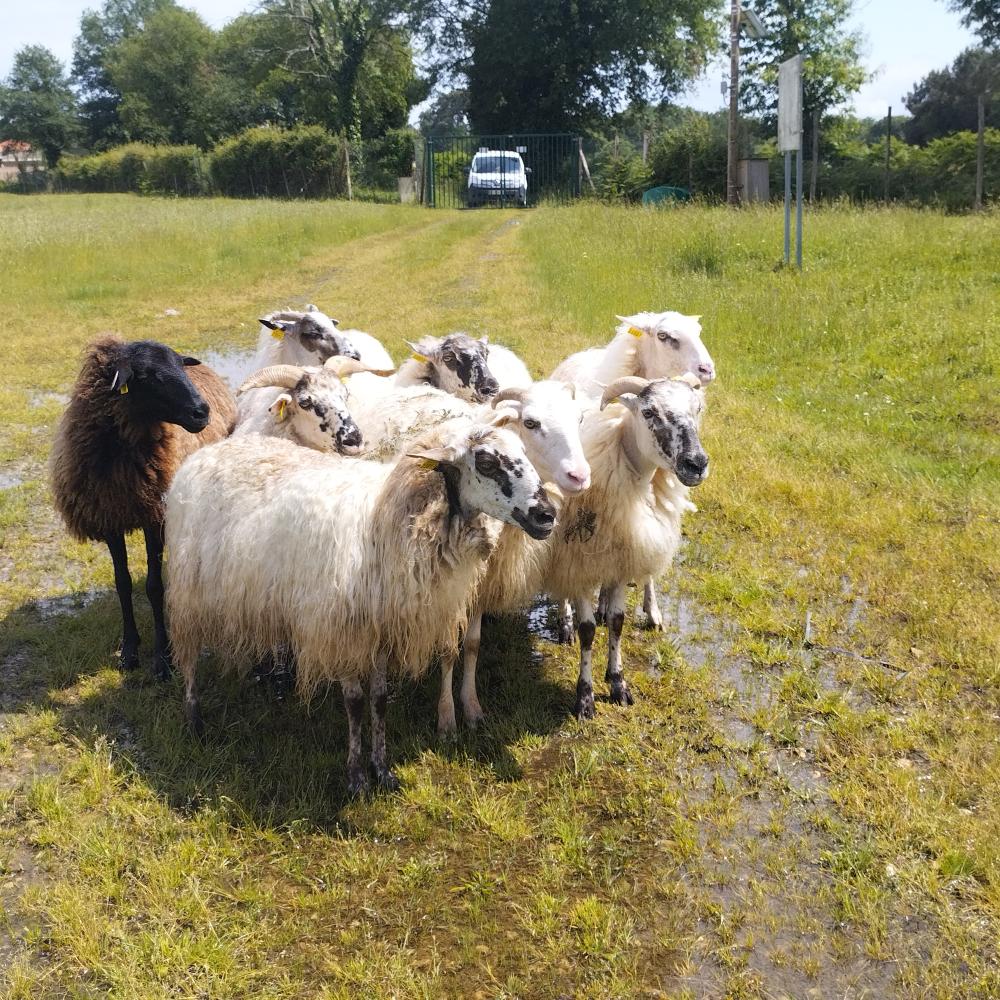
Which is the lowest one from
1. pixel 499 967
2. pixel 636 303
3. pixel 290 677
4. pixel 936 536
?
pixel 499 967

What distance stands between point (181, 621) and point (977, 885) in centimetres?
349

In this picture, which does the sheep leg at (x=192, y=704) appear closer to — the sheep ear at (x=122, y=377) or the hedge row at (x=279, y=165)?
the sheep ear at (x=122, y=377)

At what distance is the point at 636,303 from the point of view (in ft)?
38.6

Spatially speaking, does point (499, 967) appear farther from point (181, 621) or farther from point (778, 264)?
point (778, 264)

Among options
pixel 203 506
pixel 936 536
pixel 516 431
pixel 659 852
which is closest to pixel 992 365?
pixel 936 536

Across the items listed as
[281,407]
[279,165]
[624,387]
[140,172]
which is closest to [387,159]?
[279,165]

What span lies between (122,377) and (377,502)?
1.83 meters

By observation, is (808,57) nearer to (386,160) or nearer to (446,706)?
(386,160)

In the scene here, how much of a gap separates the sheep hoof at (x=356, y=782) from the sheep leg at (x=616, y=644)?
1.39 m

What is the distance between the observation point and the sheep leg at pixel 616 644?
174 inches

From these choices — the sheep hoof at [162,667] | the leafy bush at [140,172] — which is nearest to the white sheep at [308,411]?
the sheep hoof at [162,667]

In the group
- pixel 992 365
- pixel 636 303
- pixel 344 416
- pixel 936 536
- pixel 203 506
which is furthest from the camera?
pixel 636 303

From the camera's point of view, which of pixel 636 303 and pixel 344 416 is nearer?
pixel 344 416

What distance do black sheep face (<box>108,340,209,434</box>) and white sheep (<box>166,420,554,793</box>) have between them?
842 mm
